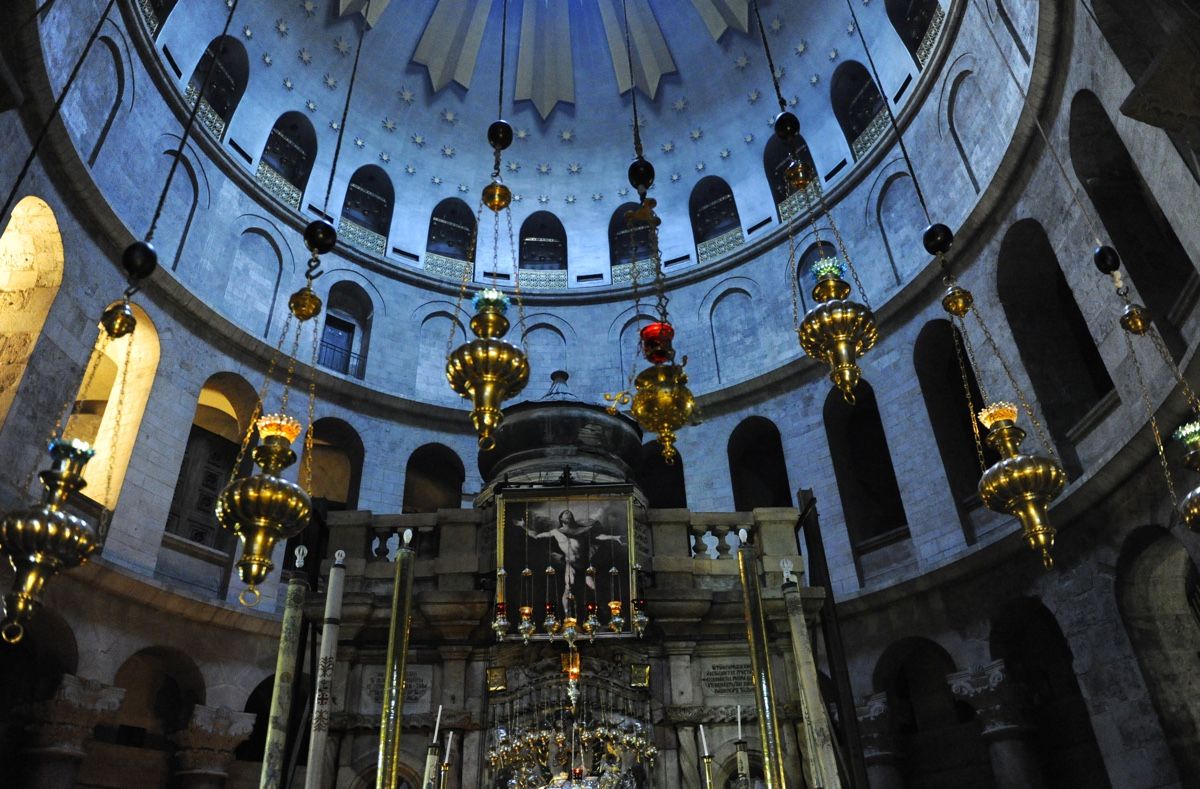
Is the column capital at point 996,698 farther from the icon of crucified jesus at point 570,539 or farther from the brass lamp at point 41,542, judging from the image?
the brass lamp at point 41,542

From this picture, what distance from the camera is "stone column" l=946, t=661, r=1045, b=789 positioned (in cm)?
1192

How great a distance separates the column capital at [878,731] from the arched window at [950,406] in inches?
133

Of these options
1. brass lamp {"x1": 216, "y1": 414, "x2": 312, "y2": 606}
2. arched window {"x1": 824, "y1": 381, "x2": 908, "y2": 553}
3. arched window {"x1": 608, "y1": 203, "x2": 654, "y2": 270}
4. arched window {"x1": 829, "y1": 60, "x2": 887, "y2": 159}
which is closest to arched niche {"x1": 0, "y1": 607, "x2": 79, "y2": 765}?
brass lamp {"x1": 216, "y1": 414, "x2": 312, "y2": 606}

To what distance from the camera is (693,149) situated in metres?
21.8

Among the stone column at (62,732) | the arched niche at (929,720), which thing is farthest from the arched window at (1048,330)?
the stone column at (62,732)

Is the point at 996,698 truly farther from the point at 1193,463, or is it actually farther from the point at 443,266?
the point at 443,266

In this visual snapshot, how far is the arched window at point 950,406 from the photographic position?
47.0ft

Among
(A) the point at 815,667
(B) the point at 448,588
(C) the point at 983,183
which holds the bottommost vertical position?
(A) the point at 815,667

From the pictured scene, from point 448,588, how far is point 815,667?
3722mm

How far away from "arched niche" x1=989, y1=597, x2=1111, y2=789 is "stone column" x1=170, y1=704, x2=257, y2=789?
1147cm

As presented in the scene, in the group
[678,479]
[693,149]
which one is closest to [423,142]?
[693,149]

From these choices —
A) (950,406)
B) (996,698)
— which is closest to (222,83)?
(950,406)

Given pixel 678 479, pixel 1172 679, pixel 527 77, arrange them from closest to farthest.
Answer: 1. pixel 1172 679
2. pixel 678 479
3. pixel 527 77

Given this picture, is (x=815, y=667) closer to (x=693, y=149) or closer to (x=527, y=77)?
(x=693, y=149)
